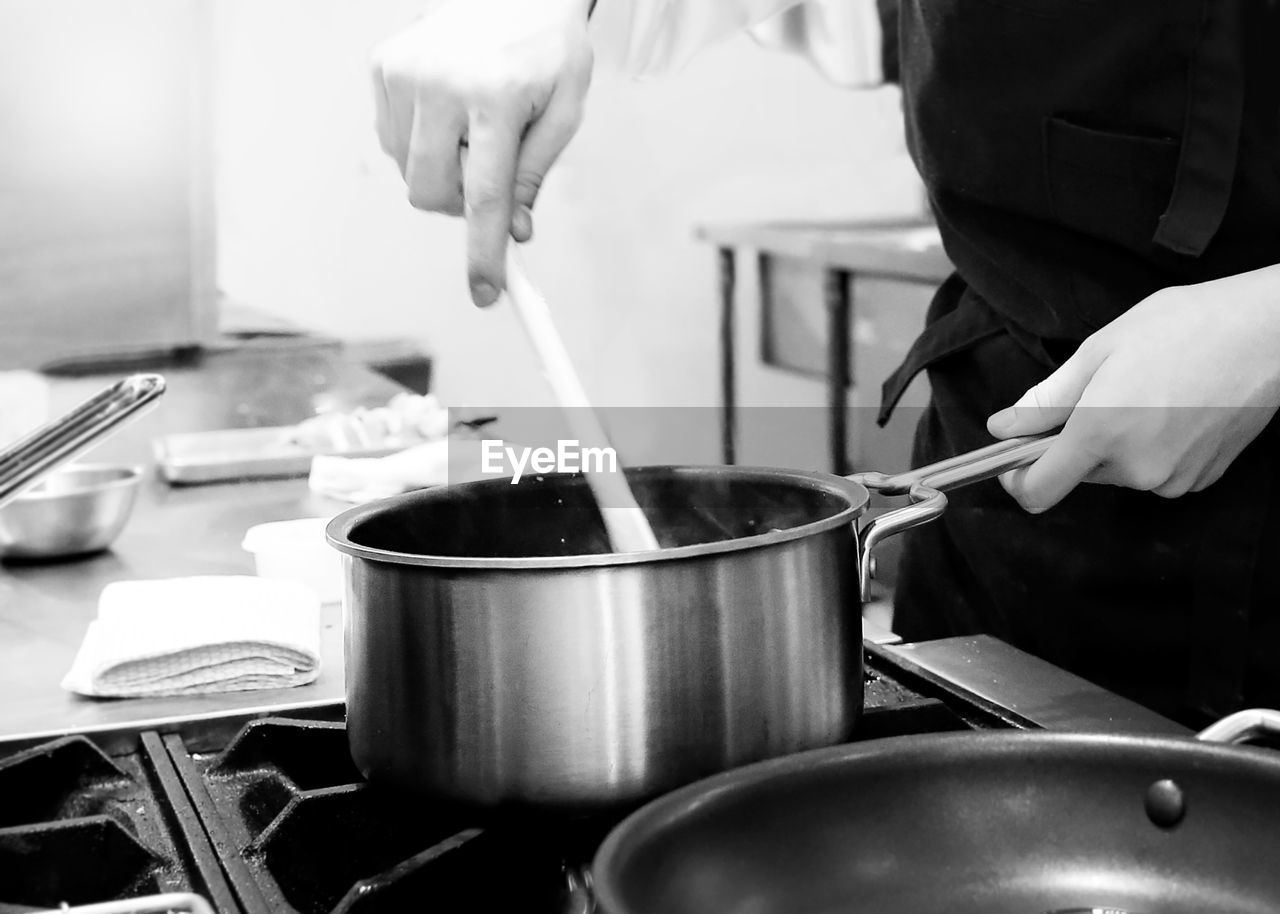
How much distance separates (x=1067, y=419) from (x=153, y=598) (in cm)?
67

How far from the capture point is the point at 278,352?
3016 mm

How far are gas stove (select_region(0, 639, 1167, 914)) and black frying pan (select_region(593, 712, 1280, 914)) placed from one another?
0.36ft

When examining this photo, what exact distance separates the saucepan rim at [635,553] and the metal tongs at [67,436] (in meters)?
0.11

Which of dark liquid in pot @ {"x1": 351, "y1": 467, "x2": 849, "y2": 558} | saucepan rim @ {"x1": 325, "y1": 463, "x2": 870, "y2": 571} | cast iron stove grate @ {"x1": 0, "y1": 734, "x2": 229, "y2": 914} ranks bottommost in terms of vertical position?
cast iron stove grate @ {"x1": 0, "y1": 734, "x2": 229, "y2": 914}

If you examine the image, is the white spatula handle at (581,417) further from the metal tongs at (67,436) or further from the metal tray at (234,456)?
the metal tray at (234,456)

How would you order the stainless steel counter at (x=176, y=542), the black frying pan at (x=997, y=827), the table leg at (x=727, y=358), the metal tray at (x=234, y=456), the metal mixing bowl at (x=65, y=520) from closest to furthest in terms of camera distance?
1. the black frying pan at (x=997, y=827)
2. the stainless steel counter at (x=176, y=542)
3. the metal mixing bowl at (x=65, y=520)
4. the metal tray at (x=234, y=456)
5. the table leg at (x=727, y=358)

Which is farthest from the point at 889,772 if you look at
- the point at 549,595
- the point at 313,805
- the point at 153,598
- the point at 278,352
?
the point at 278,352

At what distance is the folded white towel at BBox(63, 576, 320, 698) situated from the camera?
3.11 feet

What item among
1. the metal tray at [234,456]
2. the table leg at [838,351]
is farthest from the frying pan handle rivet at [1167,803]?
the table leg at [838,351]

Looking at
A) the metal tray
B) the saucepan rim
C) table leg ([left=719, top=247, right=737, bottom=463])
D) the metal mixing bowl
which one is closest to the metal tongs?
the saucepan rim

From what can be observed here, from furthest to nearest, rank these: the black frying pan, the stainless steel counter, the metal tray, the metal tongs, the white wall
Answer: the white wall, the metal tray, the stainless steel counter, the metal tongs, the black frying pan

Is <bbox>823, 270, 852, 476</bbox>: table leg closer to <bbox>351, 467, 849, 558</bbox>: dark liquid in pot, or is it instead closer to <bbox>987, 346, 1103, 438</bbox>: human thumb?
<bbox>987, 346, 1103, 438</bbox>: human thumb

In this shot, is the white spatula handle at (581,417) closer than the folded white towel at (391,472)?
Yes

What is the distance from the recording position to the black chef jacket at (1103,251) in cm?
112
